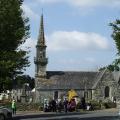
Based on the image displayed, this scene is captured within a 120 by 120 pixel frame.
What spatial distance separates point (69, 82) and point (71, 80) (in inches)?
27.1

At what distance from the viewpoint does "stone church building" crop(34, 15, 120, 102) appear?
114 m

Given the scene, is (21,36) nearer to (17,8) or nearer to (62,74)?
(17,8)

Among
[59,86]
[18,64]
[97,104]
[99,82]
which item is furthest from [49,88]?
[18,64]

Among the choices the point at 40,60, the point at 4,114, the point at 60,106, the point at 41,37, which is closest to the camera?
the point at 4,114

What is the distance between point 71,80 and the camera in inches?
4577

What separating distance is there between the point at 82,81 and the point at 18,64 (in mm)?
70218

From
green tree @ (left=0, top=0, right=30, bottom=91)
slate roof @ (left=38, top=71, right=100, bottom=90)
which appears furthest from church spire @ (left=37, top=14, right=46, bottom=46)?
green tree @ (left=0, top=0, right=30, bottom=91)

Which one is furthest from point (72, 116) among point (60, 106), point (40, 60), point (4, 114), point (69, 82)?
point (40, 60)

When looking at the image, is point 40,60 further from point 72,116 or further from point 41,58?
point 72,116

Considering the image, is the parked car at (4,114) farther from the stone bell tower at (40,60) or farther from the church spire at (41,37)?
the church spire at (41,37)

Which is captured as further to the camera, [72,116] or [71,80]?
[71,80]

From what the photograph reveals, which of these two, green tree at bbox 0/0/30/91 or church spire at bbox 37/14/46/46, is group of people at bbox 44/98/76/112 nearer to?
green tree at bbox 0/0/30/91

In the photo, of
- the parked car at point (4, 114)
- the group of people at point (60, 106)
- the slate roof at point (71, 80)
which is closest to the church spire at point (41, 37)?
the slate roof at point (71, 80)

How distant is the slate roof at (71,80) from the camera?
115562mm
